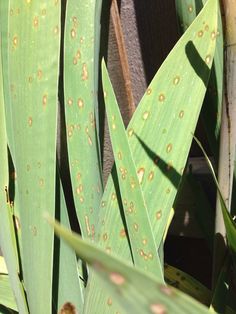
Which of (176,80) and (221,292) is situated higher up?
(176,80)

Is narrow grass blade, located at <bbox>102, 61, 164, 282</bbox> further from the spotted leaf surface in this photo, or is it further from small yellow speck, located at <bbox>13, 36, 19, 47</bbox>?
small yellow speck, located at <bbox>13, 36, 19, 47</bbox>

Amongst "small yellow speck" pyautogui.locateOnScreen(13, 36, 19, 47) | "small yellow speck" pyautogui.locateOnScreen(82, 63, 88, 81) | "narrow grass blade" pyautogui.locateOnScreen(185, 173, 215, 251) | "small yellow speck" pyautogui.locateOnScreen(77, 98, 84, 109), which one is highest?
"small yellow speck" pyautogui.locateOnScreen(13, 36, 19, 47)

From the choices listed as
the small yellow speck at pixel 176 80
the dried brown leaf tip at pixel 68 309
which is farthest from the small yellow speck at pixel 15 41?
the dried brown leaf tip at pixel 68 309

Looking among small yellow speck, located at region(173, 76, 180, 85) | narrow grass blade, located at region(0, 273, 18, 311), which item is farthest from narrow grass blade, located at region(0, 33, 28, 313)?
small yellow speck, located at region(173, 76, 180, 85)

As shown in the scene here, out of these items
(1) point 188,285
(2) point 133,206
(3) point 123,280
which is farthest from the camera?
(1) point 188,285

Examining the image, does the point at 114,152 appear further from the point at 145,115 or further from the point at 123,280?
the point at 123,280

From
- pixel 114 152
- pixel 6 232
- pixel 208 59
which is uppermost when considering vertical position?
pixel 208 59

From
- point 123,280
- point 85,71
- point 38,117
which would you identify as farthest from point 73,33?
point 123,280
